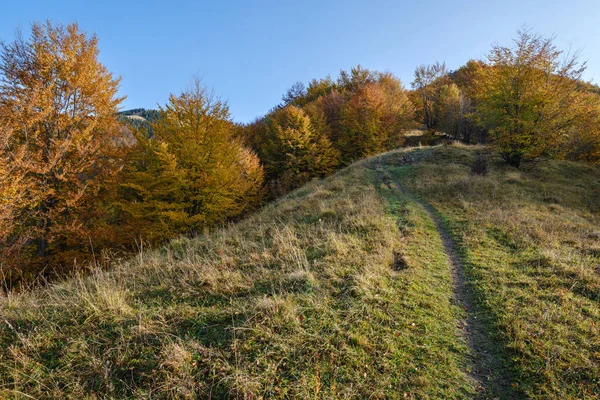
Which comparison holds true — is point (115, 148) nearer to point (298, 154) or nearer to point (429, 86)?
point (298, 154)

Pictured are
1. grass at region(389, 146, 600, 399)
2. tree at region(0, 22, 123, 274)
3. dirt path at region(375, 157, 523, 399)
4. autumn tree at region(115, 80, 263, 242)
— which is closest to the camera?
dirt path at region(375, 157, 523, 399)

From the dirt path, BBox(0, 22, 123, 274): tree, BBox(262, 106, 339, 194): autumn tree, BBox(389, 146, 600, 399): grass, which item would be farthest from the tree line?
BBox(262, 106, 339, 194): autumn tree

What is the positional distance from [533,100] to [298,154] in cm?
2136

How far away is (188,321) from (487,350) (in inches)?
180

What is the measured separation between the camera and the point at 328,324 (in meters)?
3.91

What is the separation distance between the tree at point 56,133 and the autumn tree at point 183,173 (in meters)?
1.83

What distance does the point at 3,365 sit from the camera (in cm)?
321

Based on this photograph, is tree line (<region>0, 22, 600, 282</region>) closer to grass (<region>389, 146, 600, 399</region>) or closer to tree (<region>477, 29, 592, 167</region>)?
tree (<region>477, 29, 592, 167</region>)

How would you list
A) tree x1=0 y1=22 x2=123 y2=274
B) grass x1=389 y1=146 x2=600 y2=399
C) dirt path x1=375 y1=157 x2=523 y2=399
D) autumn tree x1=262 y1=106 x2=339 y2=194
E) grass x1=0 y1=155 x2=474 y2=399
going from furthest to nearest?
1. autumn tree x1=262 y1=106 x2=339 y2=194
2. tree x1=0 y1=22 x2=123 y2=274
3. grass x1=389 y1=146 x2=600 y2=399
4. dirt path x1=375 y1=157 x2=523 y2=399
5. grass x1=0 y1=155 x2=474 y2=399

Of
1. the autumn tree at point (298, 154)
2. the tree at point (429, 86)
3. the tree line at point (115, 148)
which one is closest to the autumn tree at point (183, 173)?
the tree line at point (115, 148)

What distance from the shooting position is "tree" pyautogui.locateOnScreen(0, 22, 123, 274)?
959 cm

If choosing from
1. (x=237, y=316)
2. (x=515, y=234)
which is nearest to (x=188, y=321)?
(x=237, y=316)

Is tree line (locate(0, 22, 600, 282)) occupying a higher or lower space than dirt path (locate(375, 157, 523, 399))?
higher

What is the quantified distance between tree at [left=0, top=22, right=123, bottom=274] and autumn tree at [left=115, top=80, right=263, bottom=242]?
183 cm
